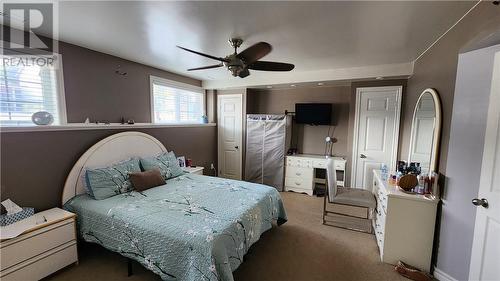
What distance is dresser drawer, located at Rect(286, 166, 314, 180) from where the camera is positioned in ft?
14.0

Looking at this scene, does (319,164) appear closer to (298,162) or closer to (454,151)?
(298,162)

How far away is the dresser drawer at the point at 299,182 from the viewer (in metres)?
4.29

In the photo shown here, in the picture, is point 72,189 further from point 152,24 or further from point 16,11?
point 152,24

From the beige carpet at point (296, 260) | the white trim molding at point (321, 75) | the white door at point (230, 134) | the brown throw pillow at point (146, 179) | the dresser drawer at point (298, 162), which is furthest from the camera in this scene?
the white door at point (230, 134)

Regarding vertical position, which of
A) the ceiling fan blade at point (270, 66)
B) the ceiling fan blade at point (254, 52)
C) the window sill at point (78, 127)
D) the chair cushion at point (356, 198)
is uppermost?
the ceiling fan blade at point (254, 52)

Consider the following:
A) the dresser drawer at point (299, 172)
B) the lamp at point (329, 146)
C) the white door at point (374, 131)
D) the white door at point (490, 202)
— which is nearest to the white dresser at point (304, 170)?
the dresser drawer at point (299, 172)

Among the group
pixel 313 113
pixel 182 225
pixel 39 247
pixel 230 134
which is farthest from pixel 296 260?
pixel 230 134

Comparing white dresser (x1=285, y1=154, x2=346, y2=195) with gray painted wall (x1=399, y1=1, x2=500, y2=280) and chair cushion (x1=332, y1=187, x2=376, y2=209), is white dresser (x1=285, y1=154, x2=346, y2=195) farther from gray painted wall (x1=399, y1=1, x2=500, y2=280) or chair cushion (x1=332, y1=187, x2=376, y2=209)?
gray painted wall (x1=399, y1=1, x2=500, y2=280)

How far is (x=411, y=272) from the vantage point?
2021 mm

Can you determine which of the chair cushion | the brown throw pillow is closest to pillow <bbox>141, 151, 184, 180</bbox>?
the brown throw pillow

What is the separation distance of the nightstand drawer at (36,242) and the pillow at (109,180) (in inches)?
14.5

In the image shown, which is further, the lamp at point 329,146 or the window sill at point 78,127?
the lamp at point 329,146

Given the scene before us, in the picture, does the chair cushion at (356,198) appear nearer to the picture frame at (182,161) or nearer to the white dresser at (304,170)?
the white dresser at (304,170)

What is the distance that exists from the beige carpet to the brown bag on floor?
6 centimetres
